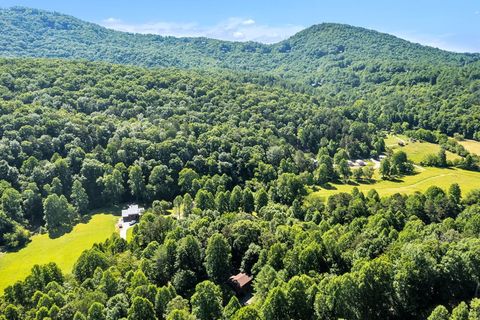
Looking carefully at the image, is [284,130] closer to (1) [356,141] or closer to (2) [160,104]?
(1) [356,141]

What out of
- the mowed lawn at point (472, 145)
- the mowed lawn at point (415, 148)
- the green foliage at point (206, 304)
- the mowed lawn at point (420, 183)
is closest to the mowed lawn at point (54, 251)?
the green foliage at point (206, 304)

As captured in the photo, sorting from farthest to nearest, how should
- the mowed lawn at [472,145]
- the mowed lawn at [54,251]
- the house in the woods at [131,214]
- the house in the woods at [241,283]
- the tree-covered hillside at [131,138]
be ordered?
the mowed lawn at [472,145], the tree-covered hillside at [131,138], the house in the woods at [131,214], the mowed lawn at [54,251], the house in the woods at [241,283]

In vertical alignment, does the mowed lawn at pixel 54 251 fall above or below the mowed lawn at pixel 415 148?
below

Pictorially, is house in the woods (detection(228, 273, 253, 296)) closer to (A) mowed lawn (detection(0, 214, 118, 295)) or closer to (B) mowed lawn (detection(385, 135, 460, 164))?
(A) mowed lawn (detection(0, 214, 118, 295))

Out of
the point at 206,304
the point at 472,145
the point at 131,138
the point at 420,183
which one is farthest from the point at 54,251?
the point at 472,145

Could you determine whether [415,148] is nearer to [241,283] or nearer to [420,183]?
[420,183]

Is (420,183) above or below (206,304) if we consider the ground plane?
above

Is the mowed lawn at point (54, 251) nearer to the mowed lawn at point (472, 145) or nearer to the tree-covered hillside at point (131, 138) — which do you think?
the tree-covered hillside at point (131, 138)
